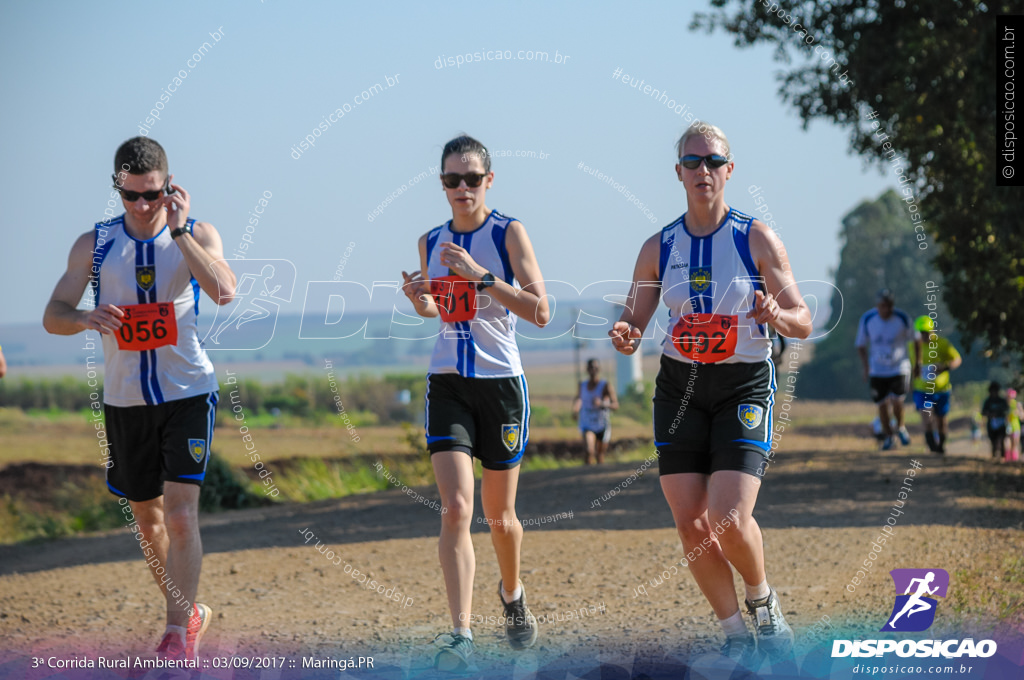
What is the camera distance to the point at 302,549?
8.16 meters

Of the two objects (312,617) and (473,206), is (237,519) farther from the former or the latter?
(473,206)

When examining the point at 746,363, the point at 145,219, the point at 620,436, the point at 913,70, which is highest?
the point at 913,70

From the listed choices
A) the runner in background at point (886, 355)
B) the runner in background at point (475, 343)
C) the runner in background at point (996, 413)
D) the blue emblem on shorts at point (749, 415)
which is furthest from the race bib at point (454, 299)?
the runner in background at point (996, 413)

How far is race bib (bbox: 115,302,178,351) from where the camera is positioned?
174 inches

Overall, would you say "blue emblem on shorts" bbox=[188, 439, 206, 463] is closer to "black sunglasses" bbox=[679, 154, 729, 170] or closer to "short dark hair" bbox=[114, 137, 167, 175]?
"short dark hair" bbox=[114, 137, 167, 175]

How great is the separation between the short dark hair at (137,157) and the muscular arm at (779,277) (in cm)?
255

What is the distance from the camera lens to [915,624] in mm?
4891

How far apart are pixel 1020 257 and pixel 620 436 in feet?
36.4

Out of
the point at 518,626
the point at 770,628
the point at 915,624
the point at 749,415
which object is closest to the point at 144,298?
the point at 518,626

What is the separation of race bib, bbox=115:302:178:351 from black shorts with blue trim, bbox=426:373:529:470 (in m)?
1.17

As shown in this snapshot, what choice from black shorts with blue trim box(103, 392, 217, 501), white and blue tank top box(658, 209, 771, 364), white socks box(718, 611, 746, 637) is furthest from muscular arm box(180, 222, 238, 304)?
white socks box(718, 611, 746, 637)

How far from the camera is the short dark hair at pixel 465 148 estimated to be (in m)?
4.60

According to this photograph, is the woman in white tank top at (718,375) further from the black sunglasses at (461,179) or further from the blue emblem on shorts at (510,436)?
the black sunglasses at (461,179)

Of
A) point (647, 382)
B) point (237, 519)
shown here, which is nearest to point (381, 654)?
point (237, 519)
